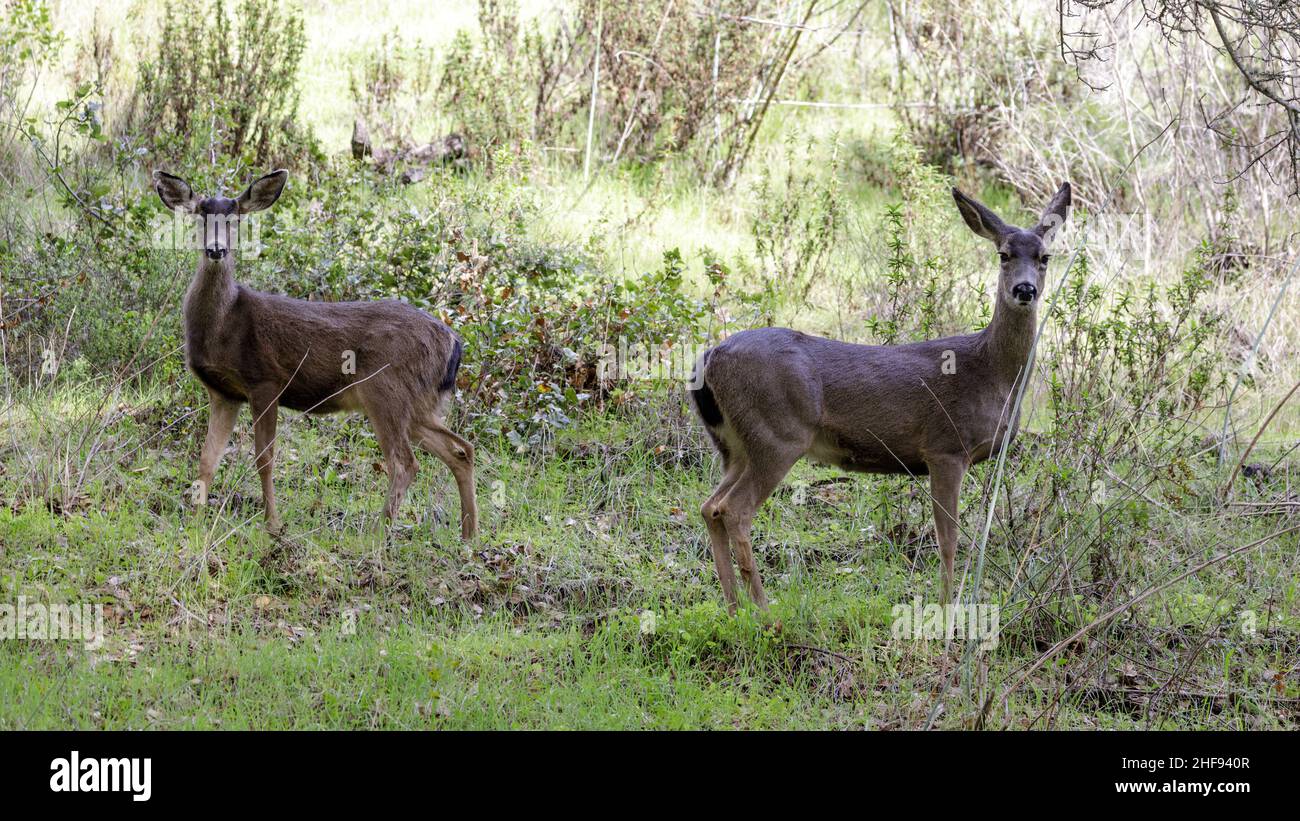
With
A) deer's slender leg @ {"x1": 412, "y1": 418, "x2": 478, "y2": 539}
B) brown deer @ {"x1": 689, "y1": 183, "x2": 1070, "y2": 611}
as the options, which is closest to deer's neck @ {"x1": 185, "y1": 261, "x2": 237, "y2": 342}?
deer's slender leg @ {"x1": 412, "y1": 418, "x2": 478, "y2": 539}

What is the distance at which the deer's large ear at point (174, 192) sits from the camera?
689 centimetres

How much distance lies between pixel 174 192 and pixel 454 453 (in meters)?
2.00

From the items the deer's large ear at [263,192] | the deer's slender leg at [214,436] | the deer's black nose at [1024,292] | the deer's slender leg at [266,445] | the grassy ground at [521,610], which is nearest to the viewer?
the grassy ground at [521,610]

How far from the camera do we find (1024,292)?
624cm

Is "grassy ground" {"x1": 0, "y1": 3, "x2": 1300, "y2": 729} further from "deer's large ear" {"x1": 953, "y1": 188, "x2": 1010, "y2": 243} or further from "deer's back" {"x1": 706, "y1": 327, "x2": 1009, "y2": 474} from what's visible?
"deer's large ear" {"x1": 953, "y1": 188, "x2": 1010, "y2": 243}

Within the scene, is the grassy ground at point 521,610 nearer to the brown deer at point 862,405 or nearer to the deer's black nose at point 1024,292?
the brown deer at point 862,405

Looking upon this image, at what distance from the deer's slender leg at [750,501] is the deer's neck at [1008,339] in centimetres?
116

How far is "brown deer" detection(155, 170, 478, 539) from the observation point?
6871 millimetres

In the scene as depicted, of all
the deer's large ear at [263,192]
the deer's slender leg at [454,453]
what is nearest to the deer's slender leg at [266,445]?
the deer's slender leg at [454,453]

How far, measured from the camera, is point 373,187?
9.43 m
